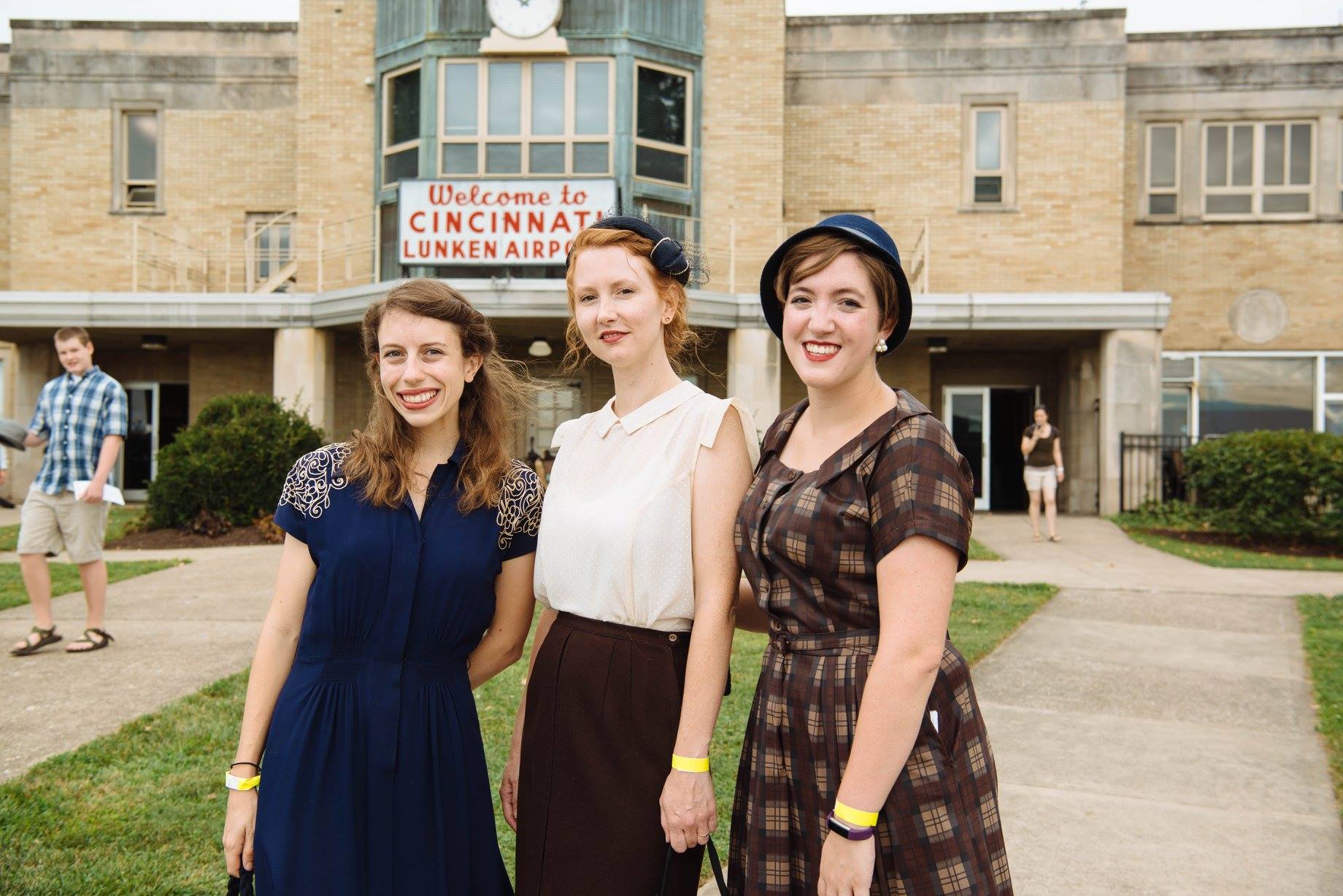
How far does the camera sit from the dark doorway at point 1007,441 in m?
19.8

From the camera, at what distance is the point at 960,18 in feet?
62.3

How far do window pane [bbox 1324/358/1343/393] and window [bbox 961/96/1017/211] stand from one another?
768 centimetres

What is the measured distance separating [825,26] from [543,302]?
8639 mm

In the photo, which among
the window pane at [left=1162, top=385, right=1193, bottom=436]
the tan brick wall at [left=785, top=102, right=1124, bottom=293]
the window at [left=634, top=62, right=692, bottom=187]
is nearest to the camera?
the window at [left=634, top=62, right=692, bottom=187]

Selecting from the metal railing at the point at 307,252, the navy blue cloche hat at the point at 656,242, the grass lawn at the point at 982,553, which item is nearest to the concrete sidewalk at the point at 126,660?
the navy blue cloche hat at the point at 656,242

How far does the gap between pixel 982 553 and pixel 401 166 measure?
11.2 m

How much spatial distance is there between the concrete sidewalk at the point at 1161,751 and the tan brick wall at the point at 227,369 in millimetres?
16419

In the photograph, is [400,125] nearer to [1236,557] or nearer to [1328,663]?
[1236,557]

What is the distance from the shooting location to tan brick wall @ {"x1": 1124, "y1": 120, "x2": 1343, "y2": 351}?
20156mm

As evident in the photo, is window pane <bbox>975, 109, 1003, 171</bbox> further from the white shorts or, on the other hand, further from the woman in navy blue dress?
the woman in navy blue dress

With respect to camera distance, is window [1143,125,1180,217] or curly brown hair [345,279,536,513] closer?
curly brown hair [345,279,536,513]

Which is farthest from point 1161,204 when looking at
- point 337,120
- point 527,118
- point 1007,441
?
point 337,120

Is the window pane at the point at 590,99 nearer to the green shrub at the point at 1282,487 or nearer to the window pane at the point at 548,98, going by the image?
the window pane at the point at 548,98

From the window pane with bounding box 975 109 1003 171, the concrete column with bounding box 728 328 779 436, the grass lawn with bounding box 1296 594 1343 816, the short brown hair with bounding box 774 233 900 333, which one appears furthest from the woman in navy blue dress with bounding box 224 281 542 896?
the window pane with bounding box 975 109 1003 171
